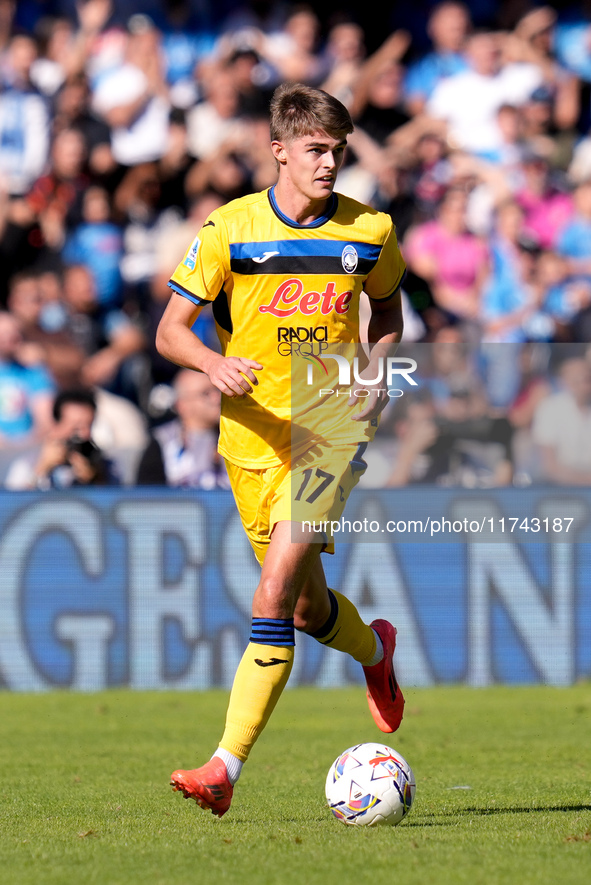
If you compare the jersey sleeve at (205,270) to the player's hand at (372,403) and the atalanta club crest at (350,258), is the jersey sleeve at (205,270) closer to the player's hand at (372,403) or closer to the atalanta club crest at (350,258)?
the atalanta club crest at (350,258)

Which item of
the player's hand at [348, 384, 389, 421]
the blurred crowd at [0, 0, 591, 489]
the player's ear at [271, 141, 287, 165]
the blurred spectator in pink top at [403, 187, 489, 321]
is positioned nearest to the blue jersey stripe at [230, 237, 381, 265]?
the player's ear at [271, 141, 287, 165]

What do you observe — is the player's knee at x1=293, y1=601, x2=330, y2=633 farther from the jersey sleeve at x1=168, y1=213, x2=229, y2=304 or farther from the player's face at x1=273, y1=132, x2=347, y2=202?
the player's face at x1=273, y1=132, x2=347, y2=202

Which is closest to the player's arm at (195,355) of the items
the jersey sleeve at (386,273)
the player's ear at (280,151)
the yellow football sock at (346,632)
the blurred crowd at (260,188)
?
the player's ear at (280,151)

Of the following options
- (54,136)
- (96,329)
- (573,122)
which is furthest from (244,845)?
(573,122)

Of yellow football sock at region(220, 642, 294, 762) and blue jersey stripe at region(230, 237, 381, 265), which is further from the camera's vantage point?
blue jersey stripe at region(230, 237, 381, 265)

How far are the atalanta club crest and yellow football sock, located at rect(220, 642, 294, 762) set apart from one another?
159 cm

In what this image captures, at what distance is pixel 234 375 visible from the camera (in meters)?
4.91

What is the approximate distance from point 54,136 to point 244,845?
10437 millimetres

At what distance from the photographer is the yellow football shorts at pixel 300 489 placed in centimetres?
532

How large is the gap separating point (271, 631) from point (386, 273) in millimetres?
1655

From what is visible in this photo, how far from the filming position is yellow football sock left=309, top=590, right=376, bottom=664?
19.1ft

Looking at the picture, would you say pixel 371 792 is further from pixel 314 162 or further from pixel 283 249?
pixel 314 162

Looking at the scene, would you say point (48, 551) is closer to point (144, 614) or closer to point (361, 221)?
point (144, 614)

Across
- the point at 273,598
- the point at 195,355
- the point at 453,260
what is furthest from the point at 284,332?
the point at 453,260
